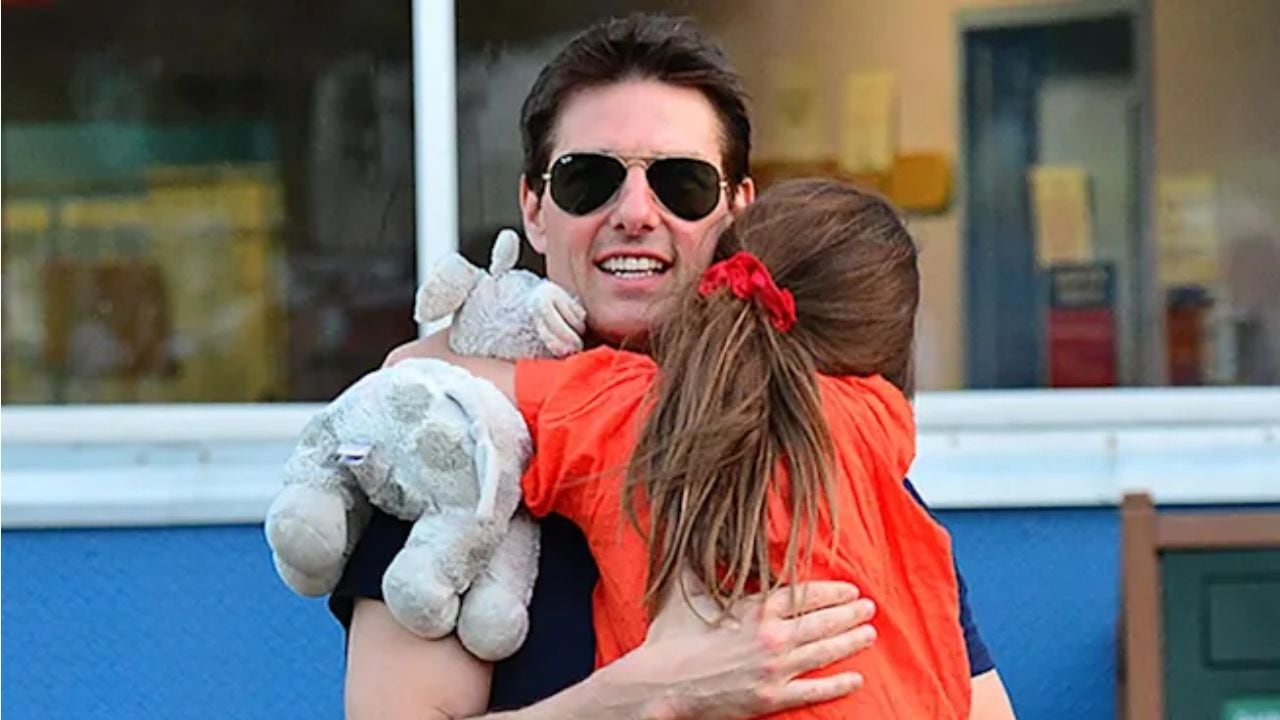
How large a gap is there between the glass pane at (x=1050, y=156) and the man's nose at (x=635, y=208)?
63.8 inches

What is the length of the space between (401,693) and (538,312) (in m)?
0.38

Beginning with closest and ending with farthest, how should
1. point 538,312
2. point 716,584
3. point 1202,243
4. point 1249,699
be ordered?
point 716,584
point 538,312
point 1249,699
point 1202,243

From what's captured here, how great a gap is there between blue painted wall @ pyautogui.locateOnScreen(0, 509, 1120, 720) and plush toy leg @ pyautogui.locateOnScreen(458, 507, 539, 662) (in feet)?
4.98

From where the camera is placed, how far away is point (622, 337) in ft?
6.35

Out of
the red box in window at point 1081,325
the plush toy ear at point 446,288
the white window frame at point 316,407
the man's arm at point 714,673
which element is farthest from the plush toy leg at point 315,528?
the red box in window at point 1081,325

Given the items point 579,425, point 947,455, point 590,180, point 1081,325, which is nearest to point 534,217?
point 590,180

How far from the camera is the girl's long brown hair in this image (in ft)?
5.29

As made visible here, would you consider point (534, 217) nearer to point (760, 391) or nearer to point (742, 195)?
point (742, 195)

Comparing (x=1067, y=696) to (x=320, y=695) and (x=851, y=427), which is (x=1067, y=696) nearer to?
(x=320, y=695)

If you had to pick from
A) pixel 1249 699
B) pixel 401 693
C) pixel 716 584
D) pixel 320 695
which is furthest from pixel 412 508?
pixel 320 695

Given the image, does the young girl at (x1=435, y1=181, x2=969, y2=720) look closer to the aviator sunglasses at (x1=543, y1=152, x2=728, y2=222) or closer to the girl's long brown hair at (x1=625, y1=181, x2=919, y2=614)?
the girl's long brown hair at (x1=625, y1=181, x2=919, y2=614)

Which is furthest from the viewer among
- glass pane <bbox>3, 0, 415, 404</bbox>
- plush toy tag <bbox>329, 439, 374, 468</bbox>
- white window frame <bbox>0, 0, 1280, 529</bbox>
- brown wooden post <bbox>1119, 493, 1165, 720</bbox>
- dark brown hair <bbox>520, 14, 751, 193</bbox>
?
glass pane <bbox>3, 0, 415, 404</bbox>

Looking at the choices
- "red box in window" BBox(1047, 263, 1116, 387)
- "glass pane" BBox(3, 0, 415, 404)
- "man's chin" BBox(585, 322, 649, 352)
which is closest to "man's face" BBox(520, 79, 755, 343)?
"man's chin" BBox(585, 322, 649, 352)

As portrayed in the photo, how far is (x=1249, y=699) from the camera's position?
2.55 metres
